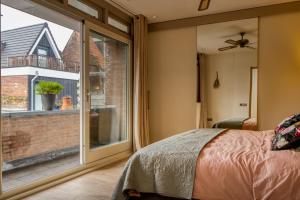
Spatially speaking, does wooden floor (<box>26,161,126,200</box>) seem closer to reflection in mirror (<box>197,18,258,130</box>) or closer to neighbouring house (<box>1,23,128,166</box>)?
neighbouring house (<box>1,23,128,166</box>)

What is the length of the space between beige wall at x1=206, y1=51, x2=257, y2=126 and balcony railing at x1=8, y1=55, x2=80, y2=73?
100.0 inches

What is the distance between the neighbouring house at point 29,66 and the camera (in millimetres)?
3557

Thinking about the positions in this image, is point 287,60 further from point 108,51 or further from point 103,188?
point 103,188

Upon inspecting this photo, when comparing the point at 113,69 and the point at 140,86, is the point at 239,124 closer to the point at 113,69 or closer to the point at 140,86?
the point at 140,86

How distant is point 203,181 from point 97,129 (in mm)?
2478

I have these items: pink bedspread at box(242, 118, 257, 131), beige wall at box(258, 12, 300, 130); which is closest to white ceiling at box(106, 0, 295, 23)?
beige wall at box(258, 12, 300, 130)

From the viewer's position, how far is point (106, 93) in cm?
415

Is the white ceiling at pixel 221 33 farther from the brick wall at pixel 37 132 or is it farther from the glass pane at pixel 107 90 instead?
the brick wall at pixel 37 132

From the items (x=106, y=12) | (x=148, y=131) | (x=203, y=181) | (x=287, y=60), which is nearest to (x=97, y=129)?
(x=148, y=131)

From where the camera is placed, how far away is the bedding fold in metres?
1.87

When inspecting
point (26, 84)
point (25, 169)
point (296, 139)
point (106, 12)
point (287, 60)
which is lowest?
point (25, 169)

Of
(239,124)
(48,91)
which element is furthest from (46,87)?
(239,124)

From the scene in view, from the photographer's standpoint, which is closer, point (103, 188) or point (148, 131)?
point (103, 188)

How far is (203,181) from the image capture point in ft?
5.94
